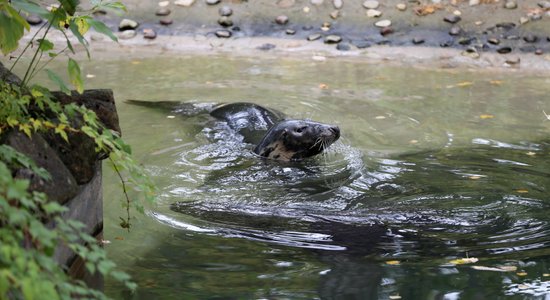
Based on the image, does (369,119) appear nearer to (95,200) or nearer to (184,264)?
(184,264)

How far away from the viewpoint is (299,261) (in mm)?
3969

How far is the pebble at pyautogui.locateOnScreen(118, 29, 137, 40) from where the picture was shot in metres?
10.5

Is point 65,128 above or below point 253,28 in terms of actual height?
above

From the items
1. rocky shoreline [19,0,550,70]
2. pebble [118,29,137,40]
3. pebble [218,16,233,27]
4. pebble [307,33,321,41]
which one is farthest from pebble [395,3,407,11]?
pebble [118,29,137,40]

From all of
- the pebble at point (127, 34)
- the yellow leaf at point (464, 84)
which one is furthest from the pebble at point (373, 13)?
the pebble at point (127, 34)

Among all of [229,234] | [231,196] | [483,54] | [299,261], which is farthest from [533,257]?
[483,54]

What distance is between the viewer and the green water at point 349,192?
375 cm

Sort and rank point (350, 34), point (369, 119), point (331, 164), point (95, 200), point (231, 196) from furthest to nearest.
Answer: point (350, 34)
point (369, 119)
point (331, 164)
point (231, 196)
point (95, 200)

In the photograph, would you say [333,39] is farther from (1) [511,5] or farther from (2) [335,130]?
(2) [335,130]

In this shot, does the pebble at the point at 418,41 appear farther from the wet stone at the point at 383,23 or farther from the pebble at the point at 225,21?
the pebble at the point at 225,21

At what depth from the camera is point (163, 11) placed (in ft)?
35.1

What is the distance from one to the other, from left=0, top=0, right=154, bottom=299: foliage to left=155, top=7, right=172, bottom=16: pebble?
7.23m

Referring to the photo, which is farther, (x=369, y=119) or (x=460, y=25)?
(x=460, y=25)

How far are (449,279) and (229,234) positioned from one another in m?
1.21
